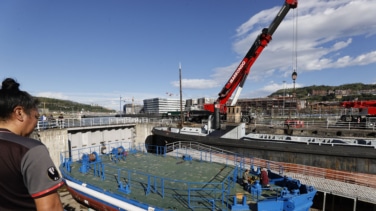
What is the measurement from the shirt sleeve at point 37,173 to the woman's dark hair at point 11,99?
1.76 feet

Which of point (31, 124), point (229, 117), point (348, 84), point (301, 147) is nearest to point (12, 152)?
point (31, 124)

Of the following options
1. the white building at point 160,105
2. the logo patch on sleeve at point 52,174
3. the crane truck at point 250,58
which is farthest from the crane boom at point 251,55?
the white building at point 160,105

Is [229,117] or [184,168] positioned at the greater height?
[229,117]

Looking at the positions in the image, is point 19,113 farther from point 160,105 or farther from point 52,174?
point 160,105

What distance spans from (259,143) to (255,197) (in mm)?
8033

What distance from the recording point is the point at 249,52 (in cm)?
2000

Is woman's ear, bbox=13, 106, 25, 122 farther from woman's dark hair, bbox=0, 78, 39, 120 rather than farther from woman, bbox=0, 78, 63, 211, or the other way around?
woman, bbox=0, 78, 63, 211

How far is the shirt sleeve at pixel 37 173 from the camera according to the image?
1.43 m

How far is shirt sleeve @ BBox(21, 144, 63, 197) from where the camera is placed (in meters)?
1.43

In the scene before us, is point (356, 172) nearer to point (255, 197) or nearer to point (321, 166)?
point (321, 166)

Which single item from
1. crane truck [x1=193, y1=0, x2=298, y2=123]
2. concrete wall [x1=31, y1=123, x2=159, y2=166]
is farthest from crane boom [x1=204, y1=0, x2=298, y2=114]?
concrete wall [x1=31, y1=123, x2=159, y2=166]

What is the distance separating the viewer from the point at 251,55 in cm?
1986

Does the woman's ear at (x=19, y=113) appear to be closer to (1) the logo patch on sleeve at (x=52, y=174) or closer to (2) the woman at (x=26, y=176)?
(2) the woman at (x=26, y=176)

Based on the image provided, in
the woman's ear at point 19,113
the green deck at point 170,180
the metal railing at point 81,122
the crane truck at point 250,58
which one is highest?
the crane truck at point 250,58
